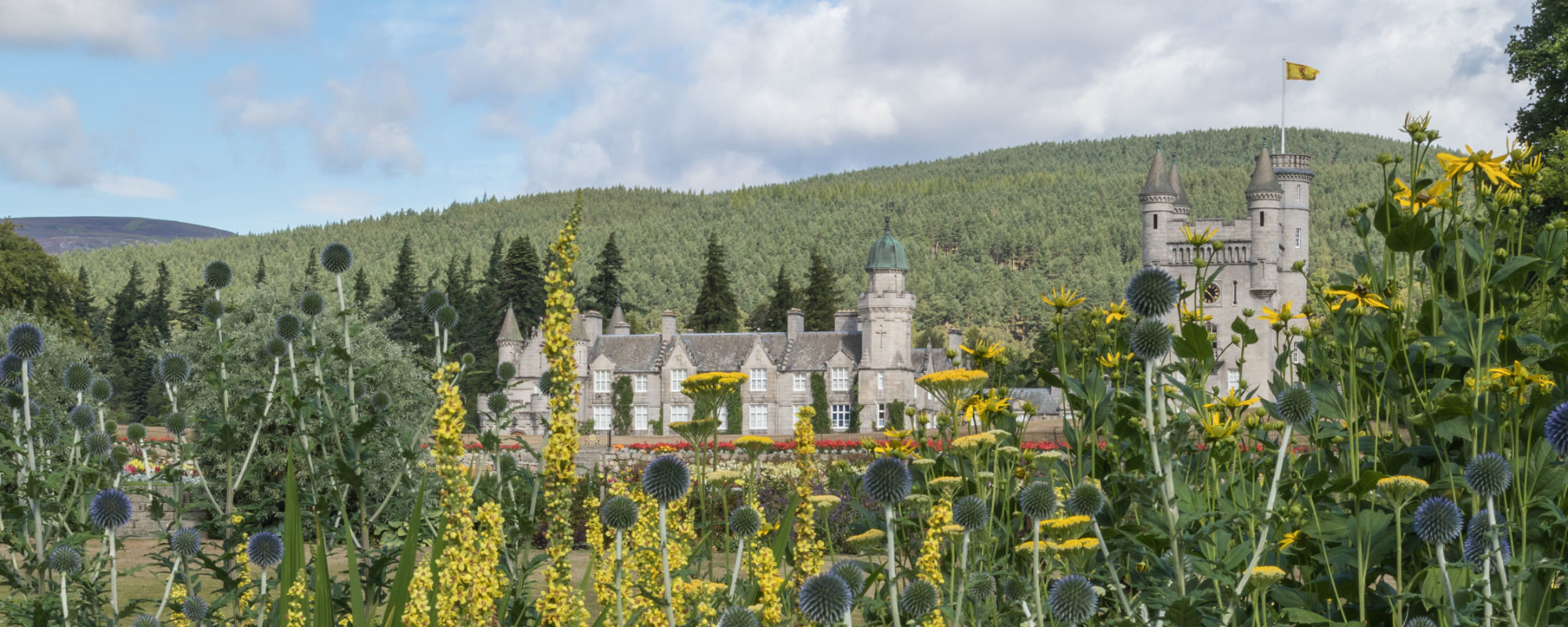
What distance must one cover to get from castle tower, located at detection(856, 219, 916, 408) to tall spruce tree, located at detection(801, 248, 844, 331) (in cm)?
1264

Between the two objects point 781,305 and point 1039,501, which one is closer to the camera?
point 1039,501

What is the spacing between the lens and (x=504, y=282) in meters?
75.4

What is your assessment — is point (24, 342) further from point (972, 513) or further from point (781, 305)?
point (781, 305)

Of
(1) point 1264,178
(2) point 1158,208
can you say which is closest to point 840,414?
(2) point 1158,208

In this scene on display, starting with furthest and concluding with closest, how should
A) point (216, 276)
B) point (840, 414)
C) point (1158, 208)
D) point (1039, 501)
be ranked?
point (1158, 208), point (840, 414), point (216, 276), point (1039, 501)

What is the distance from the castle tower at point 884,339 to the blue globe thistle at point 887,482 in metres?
56.9

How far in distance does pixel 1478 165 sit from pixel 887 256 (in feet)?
190

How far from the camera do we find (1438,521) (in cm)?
348

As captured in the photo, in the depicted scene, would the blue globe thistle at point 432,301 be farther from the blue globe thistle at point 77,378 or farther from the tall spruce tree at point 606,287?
the tall spruce tree at point 606,287

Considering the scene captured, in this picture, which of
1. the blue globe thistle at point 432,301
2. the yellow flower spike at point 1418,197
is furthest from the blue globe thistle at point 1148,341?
the blue globe thistle at point 432,301

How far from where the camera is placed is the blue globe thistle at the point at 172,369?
25.7 ft

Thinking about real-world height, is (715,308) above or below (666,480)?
above

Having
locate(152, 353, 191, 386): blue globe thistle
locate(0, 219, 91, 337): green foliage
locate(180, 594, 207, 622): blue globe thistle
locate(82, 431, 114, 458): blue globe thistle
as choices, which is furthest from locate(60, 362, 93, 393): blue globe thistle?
locate(0, 219, 91, 337): green foliage

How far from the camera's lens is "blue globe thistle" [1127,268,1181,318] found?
4.16 meters
